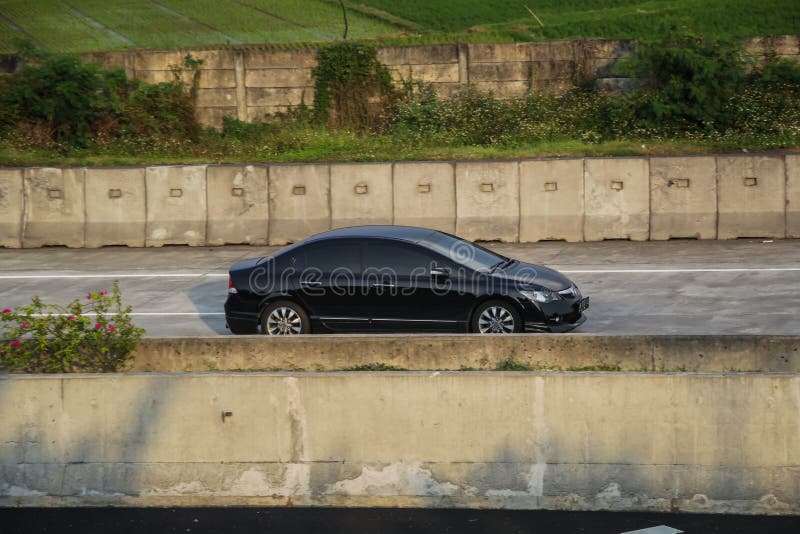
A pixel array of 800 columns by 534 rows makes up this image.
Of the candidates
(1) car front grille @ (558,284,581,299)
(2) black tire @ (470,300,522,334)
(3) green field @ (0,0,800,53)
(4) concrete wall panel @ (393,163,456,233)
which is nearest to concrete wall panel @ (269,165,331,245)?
(4) concrete wall panel @ (393,163,456,233)

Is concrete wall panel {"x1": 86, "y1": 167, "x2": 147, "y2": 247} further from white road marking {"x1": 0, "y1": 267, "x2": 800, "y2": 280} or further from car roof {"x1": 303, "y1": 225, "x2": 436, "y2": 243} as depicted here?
car roof {"x1": 303, "y1": 225, "x2": 436, "y2": 243}

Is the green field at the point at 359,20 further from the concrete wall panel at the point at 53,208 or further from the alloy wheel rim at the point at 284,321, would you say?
the alloy wheel rim at the point at 284,321

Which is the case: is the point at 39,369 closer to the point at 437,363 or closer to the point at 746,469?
the point at 437,363

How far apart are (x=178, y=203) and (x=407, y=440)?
13264 millimetres

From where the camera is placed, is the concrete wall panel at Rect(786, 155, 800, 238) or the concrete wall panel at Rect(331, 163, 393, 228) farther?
the concrete wall panel at Rect(331, 163, 393, 228)

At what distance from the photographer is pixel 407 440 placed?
848 centimetres

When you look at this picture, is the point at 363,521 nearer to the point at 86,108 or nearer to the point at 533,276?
the point at 533,276

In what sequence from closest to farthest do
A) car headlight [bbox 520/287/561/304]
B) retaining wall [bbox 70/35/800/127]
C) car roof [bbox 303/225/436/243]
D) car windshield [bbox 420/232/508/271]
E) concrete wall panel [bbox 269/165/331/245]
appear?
car headlight [bbox 520/287/561/304]
car windshield [bbox 420/232/508/271]
car roof [bbox 303/225/436/243]
concrete wall panel [bbox 269/165/331/245]
retaining wall [bbox 70/35/800/127]

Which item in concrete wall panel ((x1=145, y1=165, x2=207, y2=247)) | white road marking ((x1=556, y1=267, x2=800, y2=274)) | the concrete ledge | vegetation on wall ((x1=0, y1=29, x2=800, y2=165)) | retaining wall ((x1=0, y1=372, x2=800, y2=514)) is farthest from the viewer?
vegetation on wall ((x1=0, y1=29, x2=800, y2=165))

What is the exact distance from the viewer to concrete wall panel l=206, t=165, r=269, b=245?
808 inches

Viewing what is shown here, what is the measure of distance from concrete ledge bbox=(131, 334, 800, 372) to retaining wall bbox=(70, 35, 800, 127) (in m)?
18.4

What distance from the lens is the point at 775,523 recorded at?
7.96 metres

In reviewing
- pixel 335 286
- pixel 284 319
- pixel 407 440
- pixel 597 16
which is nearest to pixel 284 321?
pixel 284 319

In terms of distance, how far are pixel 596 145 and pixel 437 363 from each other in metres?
13.7
